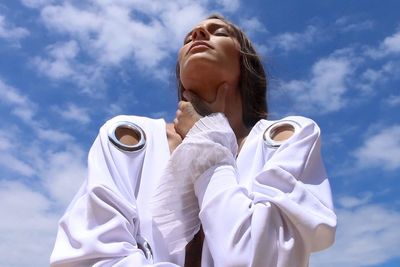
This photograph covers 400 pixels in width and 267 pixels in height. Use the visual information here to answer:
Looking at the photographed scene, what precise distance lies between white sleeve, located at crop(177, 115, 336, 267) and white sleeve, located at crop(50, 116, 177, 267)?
25 centimetres

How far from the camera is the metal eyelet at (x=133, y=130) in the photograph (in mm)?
2762

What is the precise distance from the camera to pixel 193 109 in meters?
2.88

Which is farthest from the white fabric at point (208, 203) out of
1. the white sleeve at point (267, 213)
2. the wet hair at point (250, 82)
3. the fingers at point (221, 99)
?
the wet hair at point (250, 82)

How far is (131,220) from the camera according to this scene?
96.3 inches

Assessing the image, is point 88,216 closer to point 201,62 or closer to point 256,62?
point 201,62

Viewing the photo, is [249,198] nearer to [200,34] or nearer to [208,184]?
[208,184]

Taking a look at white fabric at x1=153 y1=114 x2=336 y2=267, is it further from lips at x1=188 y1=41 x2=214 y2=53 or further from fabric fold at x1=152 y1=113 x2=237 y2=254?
lips at x1=188 y1=41 x2=214 y2=53

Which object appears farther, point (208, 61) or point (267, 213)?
point (208, 61)

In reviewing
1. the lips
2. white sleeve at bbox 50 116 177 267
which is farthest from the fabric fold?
the lips

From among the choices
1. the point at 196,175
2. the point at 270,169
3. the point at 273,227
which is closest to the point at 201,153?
the point at 196,175

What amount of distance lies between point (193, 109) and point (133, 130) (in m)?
0.29

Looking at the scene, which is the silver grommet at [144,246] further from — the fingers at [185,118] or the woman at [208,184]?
the fingers at [185,118]

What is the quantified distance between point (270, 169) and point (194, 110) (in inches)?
24.1

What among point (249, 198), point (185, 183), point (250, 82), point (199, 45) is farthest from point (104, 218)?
point (250, 82)
